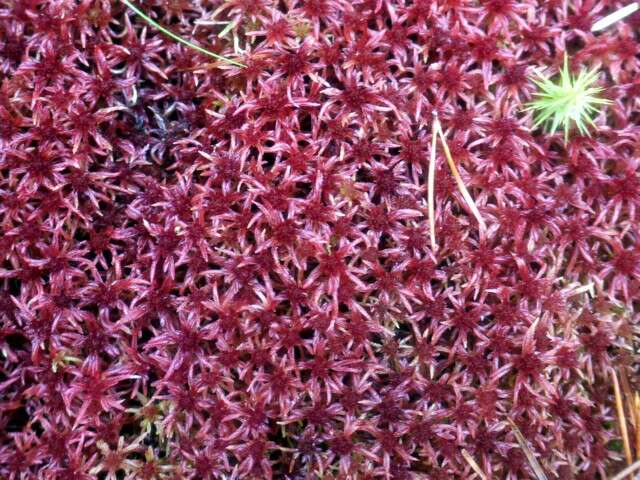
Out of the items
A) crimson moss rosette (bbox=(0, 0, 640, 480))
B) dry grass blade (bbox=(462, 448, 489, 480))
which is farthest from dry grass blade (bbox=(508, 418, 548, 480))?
dry grass blade (bbox=(462, 448, 489, 480))

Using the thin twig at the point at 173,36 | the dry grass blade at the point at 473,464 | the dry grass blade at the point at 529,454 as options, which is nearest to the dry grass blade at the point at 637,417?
the dry grass blade at the point at 529,454

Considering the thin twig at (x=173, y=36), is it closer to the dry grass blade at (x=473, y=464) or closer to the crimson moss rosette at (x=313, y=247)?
the crimson moss rosette at (x=313, y=247)

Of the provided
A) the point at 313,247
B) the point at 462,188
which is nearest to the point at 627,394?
the point at 462,188

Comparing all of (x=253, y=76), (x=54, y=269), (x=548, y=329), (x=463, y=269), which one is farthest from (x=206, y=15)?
(x=548, y=329)

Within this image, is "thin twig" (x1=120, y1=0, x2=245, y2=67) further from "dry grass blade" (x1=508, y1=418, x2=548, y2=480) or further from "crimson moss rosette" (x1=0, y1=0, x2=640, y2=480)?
"dry grass blade" (x1=508, y1=418, x2=548, y2=480)

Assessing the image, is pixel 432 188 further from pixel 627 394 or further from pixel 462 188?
pixel 627 394

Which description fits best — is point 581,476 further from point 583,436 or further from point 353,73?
point 353,73

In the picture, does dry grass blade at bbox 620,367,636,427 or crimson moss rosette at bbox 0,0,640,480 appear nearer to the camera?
crimson moss rosette at bbox 0,0,640,480
